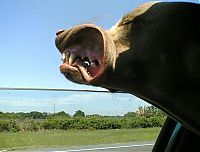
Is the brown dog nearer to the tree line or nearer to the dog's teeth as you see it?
the dog's teeth

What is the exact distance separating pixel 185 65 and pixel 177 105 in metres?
0.09

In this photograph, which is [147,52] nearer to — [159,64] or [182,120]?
[159,64]

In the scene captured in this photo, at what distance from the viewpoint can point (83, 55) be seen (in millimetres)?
999

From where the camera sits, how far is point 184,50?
103 cm

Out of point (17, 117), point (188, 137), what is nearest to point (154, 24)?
point (188, 137)

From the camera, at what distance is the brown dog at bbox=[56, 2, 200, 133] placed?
100 centimetres

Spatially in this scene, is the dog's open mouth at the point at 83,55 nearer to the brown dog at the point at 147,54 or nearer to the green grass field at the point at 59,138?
the brown dog at the point at 147,54

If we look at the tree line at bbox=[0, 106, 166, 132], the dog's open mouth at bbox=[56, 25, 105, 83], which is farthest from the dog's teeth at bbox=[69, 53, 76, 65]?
the tree line at bbox=[0, 106, 166, 132]

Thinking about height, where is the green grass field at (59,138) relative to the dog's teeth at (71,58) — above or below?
below

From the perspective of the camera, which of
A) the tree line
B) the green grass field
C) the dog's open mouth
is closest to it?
the dog's open mouth

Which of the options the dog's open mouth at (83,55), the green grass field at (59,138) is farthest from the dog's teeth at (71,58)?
the green grass field at (59,138)

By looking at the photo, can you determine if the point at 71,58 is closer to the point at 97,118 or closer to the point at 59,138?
the point at 97,118

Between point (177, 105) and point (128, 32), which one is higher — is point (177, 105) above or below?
below

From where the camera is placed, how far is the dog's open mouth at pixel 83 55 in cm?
99
